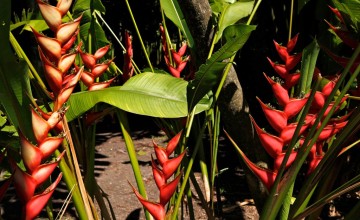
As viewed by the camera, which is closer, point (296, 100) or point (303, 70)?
point (296, 100)

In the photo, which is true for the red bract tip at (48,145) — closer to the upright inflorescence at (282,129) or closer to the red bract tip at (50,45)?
the red bract tip at (50,45)

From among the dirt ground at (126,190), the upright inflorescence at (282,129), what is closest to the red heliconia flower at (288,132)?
the upright inflorescence at (282,129)

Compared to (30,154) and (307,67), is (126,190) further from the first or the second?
(30,154)

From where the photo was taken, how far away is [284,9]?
2.63 m

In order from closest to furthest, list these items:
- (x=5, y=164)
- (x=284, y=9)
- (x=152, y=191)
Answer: (x=5, y=164) < (x=284, y=9) < (x=152, y=191)

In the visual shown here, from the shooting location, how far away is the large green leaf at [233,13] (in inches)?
48.1

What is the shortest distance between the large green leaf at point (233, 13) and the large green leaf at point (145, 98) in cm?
19

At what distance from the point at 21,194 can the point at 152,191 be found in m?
2.37

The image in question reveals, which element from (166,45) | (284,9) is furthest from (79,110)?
(284,9)

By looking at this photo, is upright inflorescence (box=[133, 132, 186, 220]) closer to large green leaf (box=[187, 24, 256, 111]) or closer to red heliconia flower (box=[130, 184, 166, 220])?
red heliconia flower (box=[130, 184, 166, 220])

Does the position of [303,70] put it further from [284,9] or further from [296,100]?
[284,9]

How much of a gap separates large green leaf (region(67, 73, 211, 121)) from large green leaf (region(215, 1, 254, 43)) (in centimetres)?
19

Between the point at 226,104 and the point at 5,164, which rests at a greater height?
the point at 226,104

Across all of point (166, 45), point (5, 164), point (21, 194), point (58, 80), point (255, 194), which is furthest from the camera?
point (166, 45)
